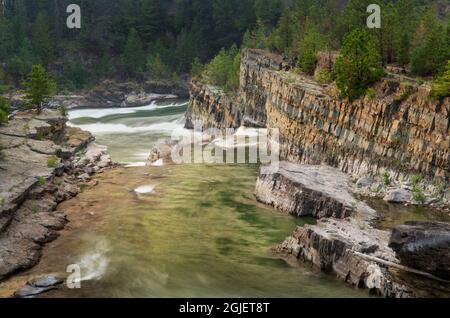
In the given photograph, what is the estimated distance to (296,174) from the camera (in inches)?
1550

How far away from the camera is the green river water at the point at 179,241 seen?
24984 millimetres

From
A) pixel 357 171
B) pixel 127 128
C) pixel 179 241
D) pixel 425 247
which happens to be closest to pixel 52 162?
pixel 179 241

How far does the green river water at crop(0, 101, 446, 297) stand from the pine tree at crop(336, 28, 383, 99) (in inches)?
466

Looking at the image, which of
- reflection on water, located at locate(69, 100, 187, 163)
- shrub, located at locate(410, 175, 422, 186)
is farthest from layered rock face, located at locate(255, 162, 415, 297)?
reflection on water, located at locate(69, 100, 187, 163)

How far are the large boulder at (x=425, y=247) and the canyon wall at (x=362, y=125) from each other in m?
13.3

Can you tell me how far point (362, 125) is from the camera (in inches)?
1799

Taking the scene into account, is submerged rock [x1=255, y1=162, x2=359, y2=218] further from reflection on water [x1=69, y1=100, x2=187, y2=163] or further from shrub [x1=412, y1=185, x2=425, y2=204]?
reflection on water [x1=69, y1=100, x2=187, y2=163]

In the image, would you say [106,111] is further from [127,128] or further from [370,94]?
[370,94]

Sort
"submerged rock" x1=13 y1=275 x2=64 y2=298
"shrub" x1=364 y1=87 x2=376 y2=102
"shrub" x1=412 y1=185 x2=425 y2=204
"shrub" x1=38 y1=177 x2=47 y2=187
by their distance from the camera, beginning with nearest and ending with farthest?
1. "submerged rock" x1=13 y1=275 x2=64 y2=298
2. "shrub" x1=412 y1=185 x2=425 y2=204
3. "shrub" x1=38 y1=177 x2=47 y2=187
4. "shrub" x1=364 y1=87 x2=376 y2=102

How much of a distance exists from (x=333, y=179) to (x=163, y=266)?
19.1 metres

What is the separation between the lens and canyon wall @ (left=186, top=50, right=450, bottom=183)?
3875 centimetres

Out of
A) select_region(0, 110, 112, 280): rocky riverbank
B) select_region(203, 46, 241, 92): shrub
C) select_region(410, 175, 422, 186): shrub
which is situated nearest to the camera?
select_region(0, 110, 112, 280): rocky riverbank

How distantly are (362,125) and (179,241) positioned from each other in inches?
857

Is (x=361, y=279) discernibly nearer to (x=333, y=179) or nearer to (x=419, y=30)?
(x=333, y=179)
